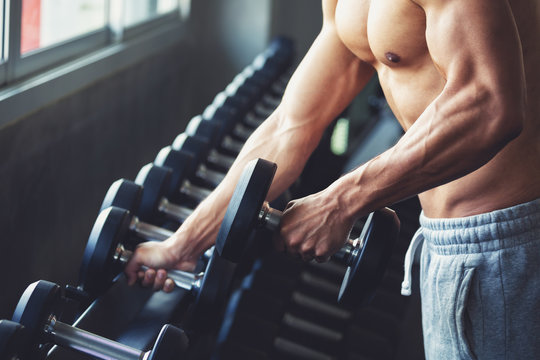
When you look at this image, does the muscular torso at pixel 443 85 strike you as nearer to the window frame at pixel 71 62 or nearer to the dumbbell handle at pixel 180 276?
the dumbbell handle at pixel 180 276

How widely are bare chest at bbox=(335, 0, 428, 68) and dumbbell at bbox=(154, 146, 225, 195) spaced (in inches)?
23.7

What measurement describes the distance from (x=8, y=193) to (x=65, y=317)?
47 centimetres

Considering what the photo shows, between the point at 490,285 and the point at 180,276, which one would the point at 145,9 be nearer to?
the point at 180,276

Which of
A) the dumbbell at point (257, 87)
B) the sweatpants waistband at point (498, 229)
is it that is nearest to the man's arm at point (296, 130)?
the sweatpants waistband at point (498, 229)

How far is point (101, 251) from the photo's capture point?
3.67 feet

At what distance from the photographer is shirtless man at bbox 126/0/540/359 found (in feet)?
2.73

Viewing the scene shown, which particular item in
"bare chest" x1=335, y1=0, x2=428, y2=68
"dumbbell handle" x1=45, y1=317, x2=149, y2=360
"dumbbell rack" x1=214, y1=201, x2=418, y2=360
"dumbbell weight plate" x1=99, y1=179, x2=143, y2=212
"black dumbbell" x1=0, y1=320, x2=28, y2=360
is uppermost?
"bare chest" x1=335, y1=0, x2=428, y2=68

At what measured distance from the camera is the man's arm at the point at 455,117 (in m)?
0.82

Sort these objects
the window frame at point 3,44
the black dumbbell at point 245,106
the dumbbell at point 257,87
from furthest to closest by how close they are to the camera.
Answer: the dumbbell at point 257,87, the black dumbbell at point 245,106, the window frame at point 3,44

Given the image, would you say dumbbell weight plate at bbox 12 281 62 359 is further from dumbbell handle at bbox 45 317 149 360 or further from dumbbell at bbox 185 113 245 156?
dumbbell at bbox 185 113 245 156

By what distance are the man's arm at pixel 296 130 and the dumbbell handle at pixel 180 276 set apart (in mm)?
14

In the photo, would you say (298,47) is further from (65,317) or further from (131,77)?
(65,317)

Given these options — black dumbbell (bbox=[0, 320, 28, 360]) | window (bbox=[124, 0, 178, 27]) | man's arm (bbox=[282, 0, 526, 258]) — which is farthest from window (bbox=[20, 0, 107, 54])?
man's arm (bbox=[282, 0, 526, 258])

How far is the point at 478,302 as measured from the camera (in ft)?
3.35
